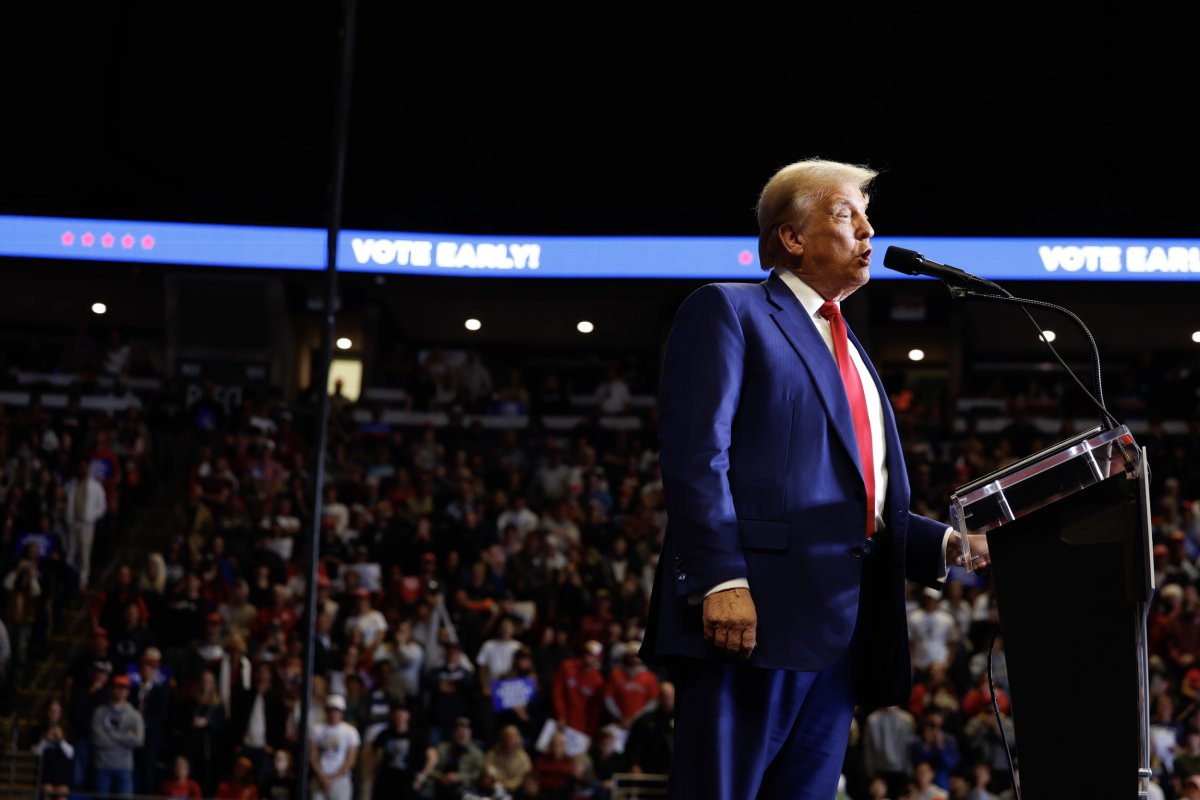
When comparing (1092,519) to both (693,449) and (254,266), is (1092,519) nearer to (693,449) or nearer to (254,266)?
(693,449)

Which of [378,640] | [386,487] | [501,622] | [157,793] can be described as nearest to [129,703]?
[157,793]

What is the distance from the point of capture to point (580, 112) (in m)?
18.0

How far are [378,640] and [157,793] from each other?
1710mm

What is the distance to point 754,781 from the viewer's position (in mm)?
2318

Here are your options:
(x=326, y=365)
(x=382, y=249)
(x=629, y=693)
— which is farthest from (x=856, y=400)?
(x=382, y=249)

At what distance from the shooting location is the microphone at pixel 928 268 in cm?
242

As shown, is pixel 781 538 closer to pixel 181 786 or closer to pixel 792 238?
pixel 792 238

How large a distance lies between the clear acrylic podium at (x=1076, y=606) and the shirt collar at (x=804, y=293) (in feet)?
1.68

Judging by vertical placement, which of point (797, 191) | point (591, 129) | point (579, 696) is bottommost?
point (579, 696)

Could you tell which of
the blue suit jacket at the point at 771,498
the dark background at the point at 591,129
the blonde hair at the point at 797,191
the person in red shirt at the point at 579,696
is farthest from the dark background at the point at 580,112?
the blue suit jacket at the point at 771,498

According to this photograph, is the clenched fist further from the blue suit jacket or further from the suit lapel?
the suit lapel

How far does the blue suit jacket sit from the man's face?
12cm

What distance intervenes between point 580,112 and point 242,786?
36.1 ft

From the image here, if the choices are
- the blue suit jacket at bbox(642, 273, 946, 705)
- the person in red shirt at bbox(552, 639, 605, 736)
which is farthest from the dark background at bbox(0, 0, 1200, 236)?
the blue suit jacket at bbox(642, 273, 946, 705)
